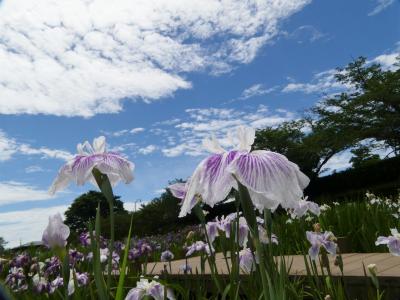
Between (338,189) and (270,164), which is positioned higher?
(338,189)

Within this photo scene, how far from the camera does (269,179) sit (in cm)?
109

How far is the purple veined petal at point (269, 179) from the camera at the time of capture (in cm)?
108

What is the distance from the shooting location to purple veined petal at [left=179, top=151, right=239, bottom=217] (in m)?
1.12

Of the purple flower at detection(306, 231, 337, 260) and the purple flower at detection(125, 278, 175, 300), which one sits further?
the purple flower at detection(306, 231, 337, 260)

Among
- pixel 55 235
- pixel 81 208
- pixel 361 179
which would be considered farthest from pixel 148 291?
pixel 81 208

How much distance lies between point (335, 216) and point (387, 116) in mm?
24716

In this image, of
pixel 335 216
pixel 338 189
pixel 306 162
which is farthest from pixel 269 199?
pixel 306 162

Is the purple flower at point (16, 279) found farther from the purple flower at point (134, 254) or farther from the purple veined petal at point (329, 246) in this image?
the purple veined petal at point (329, 246)

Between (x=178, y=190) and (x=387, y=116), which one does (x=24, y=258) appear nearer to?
(x=178, y=190)

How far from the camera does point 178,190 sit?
200cm

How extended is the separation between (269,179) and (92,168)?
737 millimetres

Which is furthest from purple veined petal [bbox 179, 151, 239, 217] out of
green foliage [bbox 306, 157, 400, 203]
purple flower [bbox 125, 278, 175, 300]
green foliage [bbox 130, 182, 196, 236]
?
green foliage [bbox 306, 157, 400, 203]

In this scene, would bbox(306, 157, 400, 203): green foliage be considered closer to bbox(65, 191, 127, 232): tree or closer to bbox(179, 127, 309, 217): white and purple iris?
bbox(179, 127, 309, 217): white and purple iris

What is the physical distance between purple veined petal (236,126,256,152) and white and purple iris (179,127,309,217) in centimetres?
4
